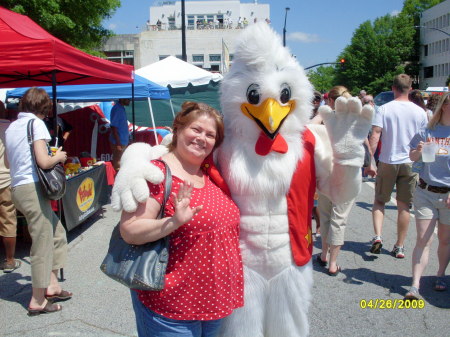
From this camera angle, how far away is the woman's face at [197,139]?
1885mm

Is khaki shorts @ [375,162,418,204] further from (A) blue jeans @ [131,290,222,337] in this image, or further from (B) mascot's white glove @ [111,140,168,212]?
(B) mascot's white glove @ [111,140,168,212]

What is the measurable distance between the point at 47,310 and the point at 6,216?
4.24 ft

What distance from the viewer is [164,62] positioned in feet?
39.1

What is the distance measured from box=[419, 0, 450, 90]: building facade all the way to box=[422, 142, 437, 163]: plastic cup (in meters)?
47.3

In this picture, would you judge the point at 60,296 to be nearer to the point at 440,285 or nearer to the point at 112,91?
the point at 440,285

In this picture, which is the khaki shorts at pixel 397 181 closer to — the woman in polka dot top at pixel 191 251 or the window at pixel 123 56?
the woman in polka dot top at pixel 191 251

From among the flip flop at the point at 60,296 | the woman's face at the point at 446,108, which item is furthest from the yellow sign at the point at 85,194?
the woman's face at the point at 446,108

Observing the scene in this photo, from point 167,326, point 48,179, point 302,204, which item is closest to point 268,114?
point 302,204

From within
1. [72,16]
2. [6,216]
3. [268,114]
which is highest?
[72,16]

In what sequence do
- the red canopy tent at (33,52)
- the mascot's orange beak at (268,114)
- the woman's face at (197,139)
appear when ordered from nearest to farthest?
the woman's face at (197,139) < the mascot's orange beak at (268,114) < the red canopy tent at (33,52)

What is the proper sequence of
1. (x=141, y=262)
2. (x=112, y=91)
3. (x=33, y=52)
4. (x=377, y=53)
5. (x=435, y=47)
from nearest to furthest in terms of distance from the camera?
(x=141, y=262), (x=33, y=52), (x=112, y=91), (x=377, y=53), (x=435, y=47)

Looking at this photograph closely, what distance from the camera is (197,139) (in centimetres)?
188

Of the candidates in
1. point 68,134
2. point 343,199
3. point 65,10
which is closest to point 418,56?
point 65,10

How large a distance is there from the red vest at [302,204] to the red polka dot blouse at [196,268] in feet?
1.43
